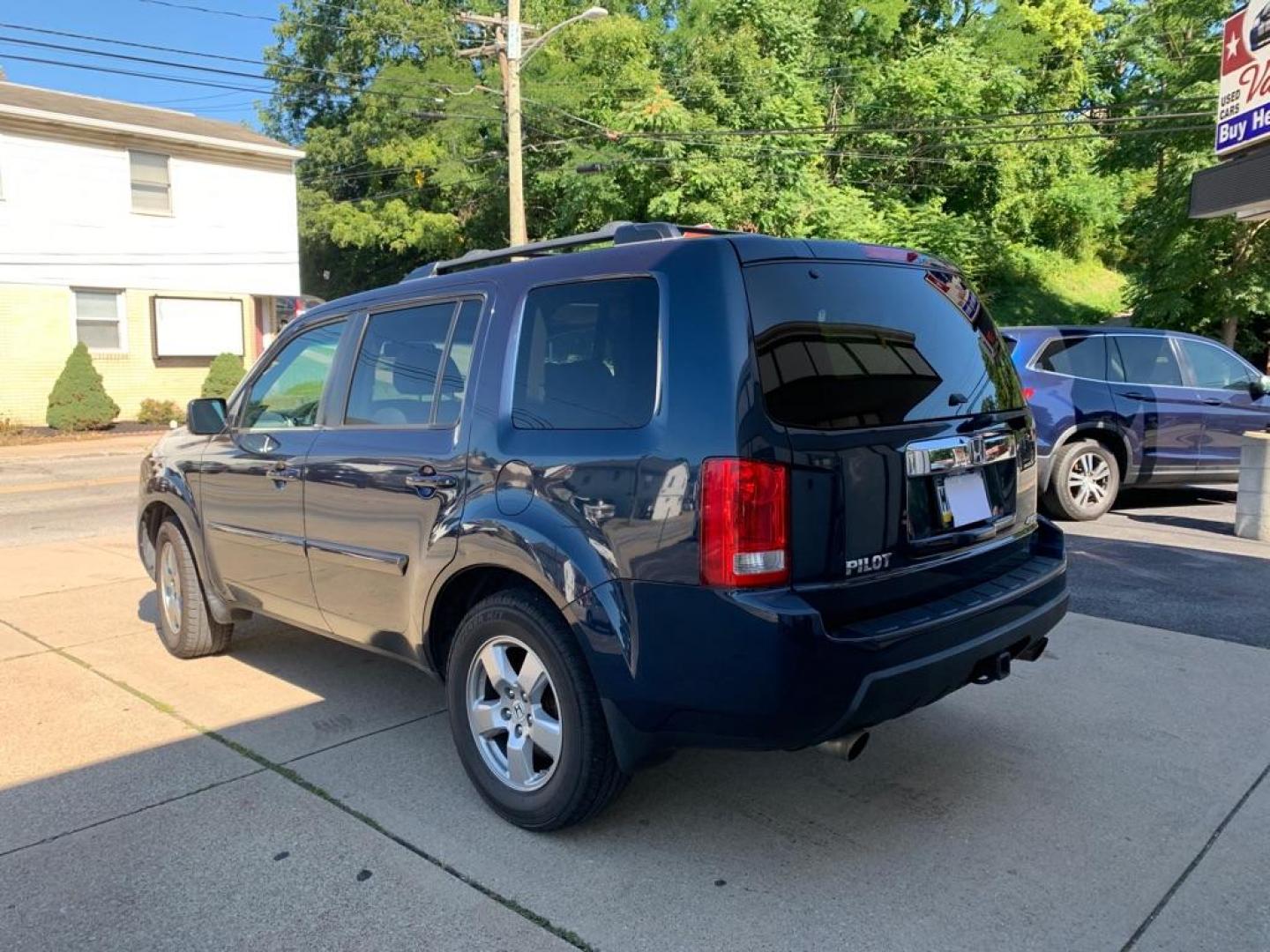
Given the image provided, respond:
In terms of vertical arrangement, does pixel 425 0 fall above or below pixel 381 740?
above

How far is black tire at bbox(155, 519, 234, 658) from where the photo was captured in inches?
205

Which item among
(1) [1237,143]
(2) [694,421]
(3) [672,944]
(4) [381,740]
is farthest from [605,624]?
(1) [1237,143]

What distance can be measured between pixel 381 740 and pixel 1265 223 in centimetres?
2134

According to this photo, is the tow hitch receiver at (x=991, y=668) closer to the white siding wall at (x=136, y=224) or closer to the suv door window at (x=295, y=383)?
the suv door window at (x=295, y=383)

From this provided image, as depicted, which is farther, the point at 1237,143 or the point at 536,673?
the point at 1237,143

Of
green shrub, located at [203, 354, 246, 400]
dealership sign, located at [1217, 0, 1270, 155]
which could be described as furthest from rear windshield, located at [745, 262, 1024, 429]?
green shrub, located at [203, 354, 246, 400]

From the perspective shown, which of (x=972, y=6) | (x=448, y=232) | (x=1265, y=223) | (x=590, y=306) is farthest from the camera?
(x=448, y=232)

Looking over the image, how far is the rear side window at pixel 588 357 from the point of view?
3049mm

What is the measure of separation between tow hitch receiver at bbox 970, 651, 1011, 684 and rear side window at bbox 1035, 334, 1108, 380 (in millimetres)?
6697

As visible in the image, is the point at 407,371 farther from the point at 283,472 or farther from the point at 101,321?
the point at 101,321

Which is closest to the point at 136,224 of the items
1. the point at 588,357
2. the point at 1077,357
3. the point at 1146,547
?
the point at 1077,357

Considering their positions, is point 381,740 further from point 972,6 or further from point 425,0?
point 425,0

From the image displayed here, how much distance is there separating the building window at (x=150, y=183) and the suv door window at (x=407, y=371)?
72.0 ft

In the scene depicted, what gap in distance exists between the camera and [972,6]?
32.8 meters
